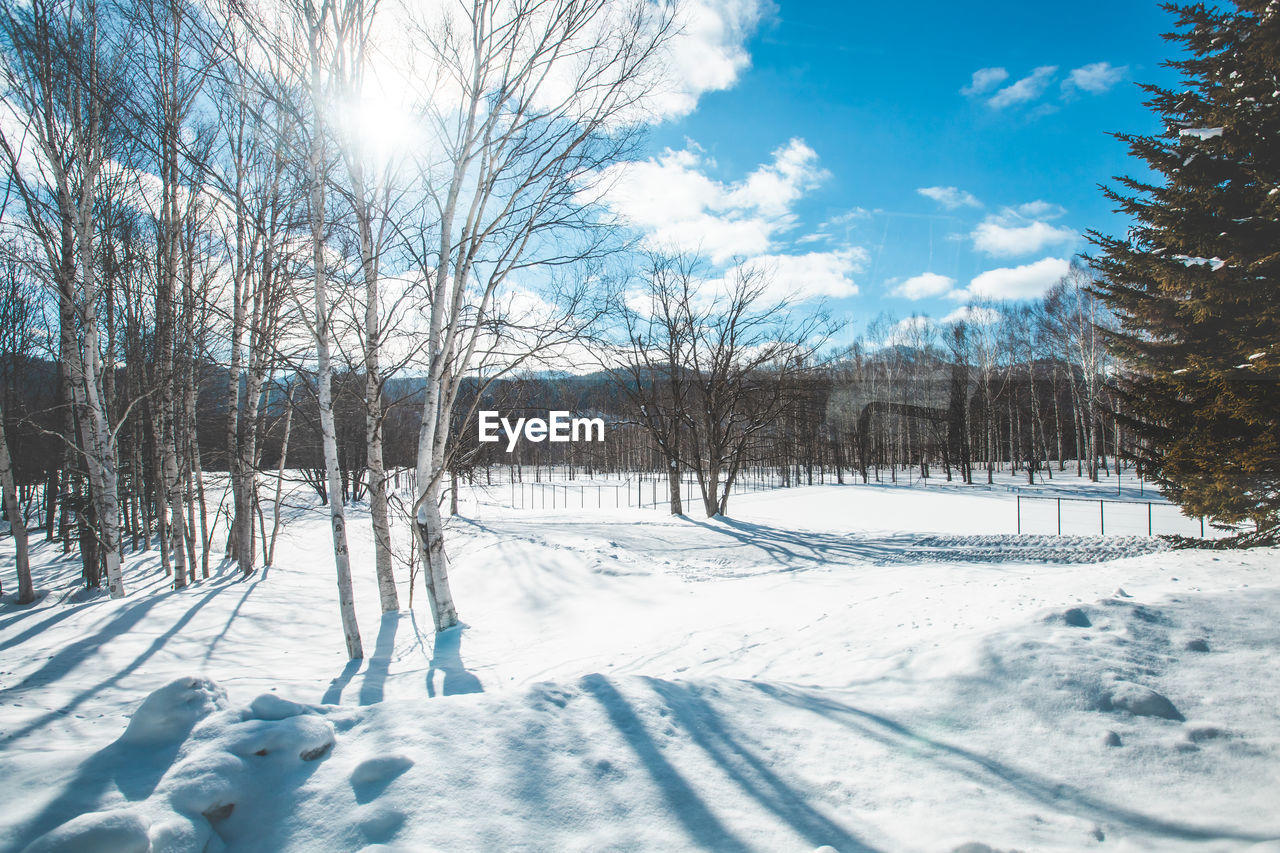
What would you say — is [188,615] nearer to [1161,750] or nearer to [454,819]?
[454,819]

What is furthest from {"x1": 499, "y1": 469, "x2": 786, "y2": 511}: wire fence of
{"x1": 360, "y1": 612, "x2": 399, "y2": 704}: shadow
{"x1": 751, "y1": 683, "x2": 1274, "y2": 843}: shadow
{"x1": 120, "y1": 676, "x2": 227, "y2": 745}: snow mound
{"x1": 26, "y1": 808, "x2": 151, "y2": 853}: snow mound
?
{"x1": 26, "y1": 808, "x2": 151, "y2": 853}: snow mound

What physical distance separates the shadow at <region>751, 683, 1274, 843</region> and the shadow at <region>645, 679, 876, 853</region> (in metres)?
0.68

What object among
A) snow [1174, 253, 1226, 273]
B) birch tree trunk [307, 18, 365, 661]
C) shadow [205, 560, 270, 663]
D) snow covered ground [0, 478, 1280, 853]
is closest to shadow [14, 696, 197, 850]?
snow covered ground [0, 478, 1280, 853]

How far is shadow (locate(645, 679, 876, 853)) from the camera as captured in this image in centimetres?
234

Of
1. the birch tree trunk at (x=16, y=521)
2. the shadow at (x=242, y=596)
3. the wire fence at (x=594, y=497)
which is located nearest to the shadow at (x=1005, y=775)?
the shadow at (x=242, y=596)

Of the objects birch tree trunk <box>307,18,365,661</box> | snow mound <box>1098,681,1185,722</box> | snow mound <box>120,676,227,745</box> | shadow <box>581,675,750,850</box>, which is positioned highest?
birch tree trunk <box>307,18,365,661</box>

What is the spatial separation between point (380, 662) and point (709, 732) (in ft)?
15.8

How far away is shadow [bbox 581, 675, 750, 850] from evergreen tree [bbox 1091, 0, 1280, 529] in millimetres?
8957

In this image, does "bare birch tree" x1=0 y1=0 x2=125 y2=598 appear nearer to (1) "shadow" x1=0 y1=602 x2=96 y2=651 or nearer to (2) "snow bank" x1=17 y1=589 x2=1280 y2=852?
(1) "shadow" x1=0 y1=602 x2=96 y2=651

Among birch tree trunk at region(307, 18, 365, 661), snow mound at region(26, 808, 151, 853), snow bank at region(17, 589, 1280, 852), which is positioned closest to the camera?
snow mound at region(26, 808, 151, 853)

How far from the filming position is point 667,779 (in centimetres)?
264

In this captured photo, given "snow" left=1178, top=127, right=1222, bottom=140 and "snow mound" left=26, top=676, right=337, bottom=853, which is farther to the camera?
"snow" left=1178, top=127, right=1222, bottom=140

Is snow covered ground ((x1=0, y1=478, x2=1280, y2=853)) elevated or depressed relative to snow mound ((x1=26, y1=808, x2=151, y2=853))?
depressed

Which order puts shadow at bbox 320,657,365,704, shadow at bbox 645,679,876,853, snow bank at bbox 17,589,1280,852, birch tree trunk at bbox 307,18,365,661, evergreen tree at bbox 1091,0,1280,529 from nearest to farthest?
snow bank at bbox 17,589,1280,852 → shadow at bbox 645,679,876,853 → shadow at bbox 320,657,365,704 → birch tree trunk at bbox 307,18,365,661 → evergreen tree at bbox 1091,0,1280,529
